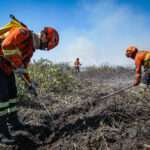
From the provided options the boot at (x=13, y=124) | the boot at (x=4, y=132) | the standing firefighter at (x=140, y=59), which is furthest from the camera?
the standing firefighter at (x=140, y=59)

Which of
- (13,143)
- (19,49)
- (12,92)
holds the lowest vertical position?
(13,143)

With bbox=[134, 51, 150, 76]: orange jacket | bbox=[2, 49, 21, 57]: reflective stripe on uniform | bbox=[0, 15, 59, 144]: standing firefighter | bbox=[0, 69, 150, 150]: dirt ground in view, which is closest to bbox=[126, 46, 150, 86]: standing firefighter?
bbox=[134, 51, 150, 76]: orange jacket

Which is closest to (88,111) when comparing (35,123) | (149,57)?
(35,123)

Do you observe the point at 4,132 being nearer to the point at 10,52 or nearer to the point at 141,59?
the point at 10,52

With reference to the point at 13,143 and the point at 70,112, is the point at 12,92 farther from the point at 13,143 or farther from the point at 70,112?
the point at 70,112

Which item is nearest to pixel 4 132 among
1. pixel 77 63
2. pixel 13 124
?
pixel 13 124

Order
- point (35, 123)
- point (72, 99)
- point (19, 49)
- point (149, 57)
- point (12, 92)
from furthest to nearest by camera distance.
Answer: point (149, 57) < point (72, 99) < point (35, 123) < point (12, 92) < point (19, 49)

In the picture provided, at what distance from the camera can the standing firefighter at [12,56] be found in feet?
20.2

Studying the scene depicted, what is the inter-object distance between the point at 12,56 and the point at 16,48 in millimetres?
146

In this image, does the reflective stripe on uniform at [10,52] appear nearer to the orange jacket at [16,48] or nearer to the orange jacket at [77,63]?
the orange jacket at [16,48]

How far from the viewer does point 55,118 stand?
7.64 m

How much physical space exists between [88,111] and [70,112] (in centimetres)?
37

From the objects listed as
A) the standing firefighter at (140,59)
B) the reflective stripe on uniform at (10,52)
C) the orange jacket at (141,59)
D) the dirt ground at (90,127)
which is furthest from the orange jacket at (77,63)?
the reflective stripe on uniform at (10,52)

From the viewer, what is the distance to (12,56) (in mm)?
6211
